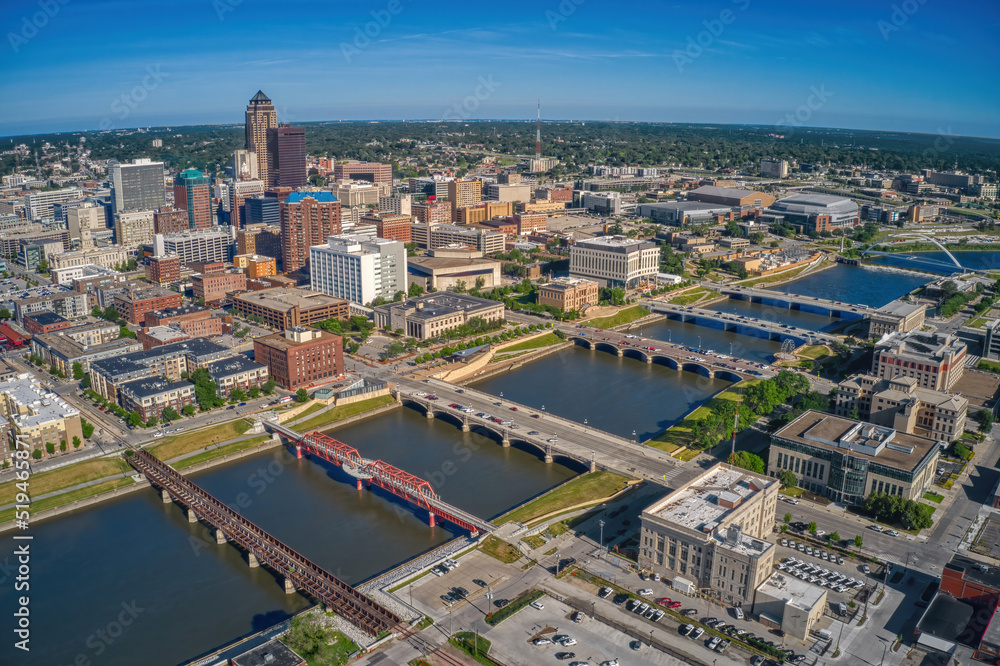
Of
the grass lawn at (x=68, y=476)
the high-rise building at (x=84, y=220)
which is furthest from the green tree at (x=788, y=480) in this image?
the high-rise building at (x=84, y=220)

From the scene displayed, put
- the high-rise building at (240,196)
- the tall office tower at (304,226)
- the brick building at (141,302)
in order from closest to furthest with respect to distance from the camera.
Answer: the brick building at (141,302)
the tall office tower at (304,226)
the high-rise building at (240,196)

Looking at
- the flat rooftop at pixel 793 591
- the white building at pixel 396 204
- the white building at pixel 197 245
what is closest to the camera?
the flat rooftop at pixel 793 591

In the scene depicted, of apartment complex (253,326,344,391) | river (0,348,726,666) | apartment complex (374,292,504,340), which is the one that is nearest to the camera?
river (0,348,726,666)

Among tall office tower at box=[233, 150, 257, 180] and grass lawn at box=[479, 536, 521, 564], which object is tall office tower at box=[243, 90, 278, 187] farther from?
grass lawn at box=[479, 536, 521, 564]

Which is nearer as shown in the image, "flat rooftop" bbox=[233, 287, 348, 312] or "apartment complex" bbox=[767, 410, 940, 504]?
"apartment complex" bbox=[767, 410, 940, 504]

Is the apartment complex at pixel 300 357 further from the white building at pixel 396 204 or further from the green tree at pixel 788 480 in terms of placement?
the white building at pixel 396 204

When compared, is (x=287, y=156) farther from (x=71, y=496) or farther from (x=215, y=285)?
(x=71, y=496)

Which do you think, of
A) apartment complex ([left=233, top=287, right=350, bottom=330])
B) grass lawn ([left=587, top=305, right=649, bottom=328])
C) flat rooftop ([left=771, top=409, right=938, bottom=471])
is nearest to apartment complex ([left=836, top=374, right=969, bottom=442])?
flat rooftop ([left=771, top=409, right=938, bottom=471])
